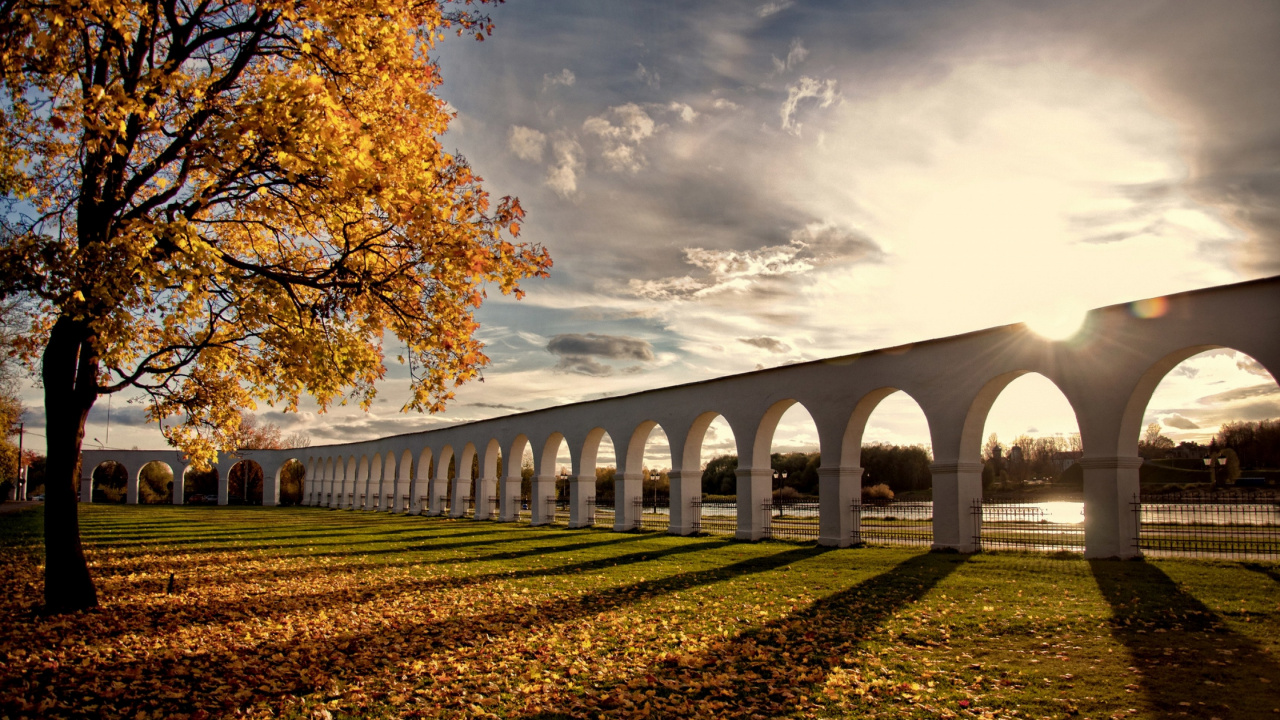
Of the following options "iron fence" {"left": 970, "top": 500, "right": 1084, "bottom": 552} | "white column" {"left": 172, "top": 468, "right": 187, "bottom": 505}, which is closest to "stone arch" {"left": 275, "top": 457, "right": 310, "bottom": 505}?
"white column" {"left": 172, "top": 468, "right": 187, "bottom": 505}

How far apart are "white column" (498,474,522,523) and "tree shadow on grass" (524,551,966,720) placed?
64.2 feet

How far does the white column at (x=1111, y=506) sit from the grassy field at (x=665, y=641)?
58 cm

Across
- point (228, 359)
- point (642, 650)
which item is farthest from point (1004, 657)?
point (228, 359)

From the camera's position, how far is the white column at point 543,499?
971 inches

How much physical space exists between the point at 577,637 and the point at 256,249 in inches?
262

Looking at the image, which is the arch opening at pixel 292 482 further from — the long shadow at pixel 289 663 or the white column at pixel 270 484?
the long shadow at pixel 289 663

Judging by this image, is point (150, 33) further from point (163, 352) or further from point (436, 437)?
point (436, 437)

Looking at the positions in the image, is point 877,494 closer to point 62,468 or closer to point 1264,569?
point 1264,569

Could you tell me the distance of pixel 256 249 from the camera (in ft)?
31.1

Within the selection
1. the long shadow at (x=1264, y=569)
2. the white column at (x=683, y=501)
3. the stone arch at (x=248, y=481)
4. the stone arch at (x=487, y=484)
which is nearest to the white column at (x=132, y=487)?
the stone arch at (x=248, y=481)

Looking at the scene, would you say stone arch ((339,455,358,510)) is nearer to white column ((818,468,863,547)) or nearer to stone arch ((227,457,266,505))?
stone arch ((227,457,266,505))

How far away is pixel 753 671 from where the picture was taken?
574 cm

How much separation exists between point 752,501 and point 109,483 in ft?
202

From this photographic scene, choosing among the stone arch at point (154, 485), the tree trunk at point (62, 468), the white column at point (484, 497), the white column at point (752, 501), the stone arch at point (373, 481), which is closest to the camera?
the tree trunk at point (62, 468)
